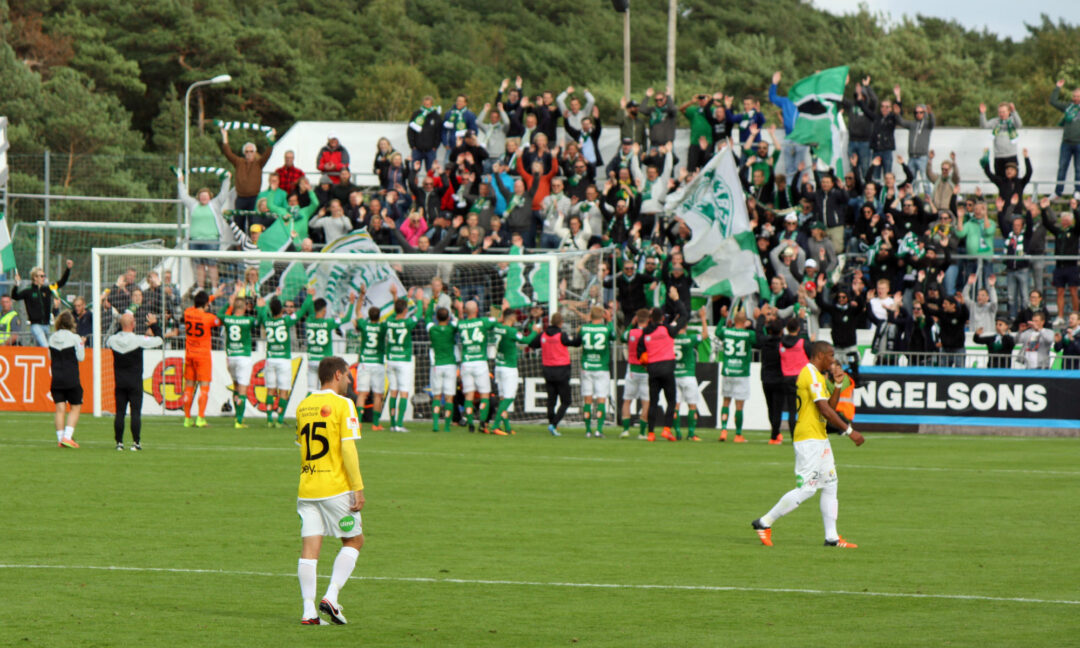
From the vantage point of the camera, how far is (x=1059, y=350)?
26062 millimetres

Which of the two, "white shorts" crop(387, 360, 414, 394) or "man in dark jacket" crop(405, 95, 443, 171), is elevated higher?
"man in dark jacket" crop(405, 95, 443, 171)

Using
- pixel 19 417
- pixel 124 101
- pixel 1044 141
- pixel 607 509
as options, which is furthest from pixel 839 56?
pixel 607 509

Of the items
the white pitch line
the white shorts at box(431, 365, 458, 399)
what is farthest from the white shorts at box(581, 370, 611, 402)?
the white pitch line

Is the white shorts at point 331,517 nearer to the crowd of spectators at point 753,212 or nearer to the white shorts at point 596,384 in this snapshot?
the white shorts at point 596,384

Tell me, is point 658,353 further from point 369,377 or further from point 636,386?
point 369,377

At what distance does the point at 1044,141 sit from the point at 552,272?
48.0ft

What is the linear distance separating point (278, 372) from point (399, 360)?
2136mm

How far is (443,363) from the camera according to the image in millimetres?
25141

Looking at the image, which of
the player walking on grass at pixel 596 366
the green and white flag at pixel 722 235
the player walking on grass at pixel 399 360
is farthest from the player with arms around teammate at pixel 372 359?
the green and white flag at pixel 722 235

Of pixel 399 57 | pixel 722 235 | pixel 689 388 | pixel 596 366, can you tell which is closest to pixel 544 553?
pixel 596 366

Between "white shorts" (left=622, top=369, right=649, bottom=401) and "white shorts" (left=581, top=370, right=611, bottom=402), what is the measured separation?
1.13 ft

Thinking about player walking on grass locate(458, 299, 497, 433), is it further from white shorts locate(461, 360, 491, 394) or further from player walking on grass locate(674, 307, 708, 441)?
player walking on grass locate(674, 307, 708, 441)

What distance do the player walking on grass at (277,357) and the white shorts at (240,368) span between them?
31cm

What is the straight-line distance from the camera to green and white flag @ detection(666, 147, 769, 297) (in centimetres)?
2775
